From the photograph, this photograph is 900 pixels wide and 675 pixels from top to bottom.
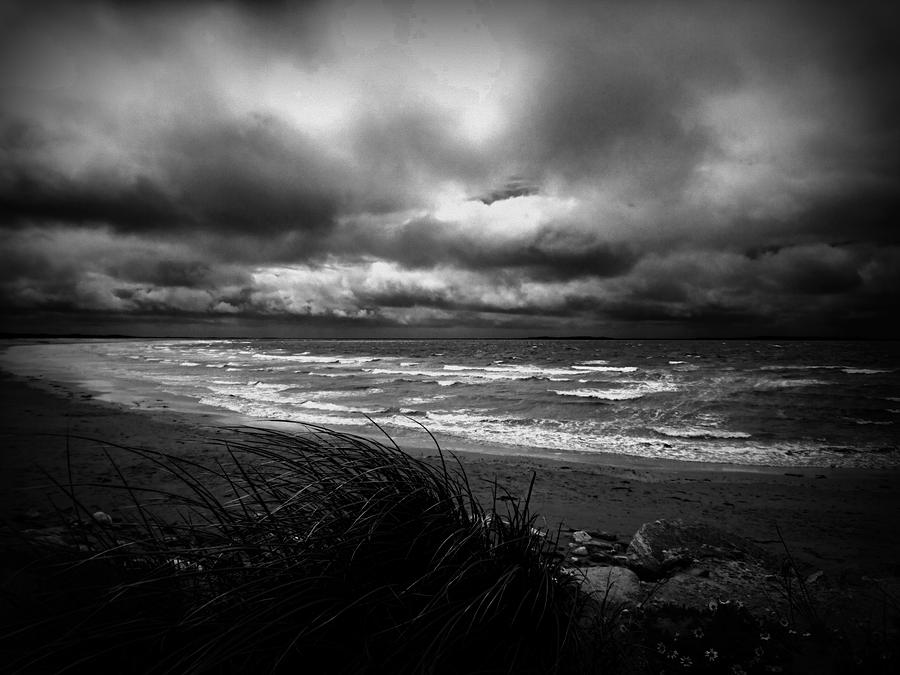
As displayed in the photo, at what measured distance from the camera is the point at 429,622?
1940 millimetres

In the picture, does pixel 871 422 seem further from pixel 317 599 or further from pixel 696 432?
pixel 317 599

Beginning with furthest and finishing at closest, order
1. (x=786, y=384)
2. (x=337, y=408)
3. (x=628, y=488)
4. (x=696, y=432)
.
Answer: (x=786, y=384), (x=337, y=408), (x=696, y=432), (x=628, y=488)

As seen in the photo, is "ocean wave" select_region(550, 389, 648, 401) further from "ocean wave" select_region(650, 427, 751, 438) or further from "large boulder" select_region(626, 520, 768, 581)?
"large boulder" select_region(626, 520, 768, 581)

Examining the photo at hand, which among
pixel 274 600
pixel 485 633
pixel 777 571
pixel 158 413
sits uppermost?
pixel 274 600

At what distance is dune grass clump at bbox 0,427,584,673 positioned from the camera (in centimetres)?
172

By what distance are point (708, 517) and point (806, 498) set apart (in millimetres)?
2996

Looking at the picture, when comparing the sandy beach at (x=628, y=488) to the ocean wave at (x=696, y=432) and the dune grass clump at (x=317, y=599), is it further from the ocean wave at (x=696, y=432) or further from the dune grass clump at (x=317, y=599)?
the ocean wave at (x=696, y=432)

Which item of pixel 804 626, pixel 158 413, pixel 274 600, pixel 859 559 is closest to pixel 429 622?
pixel 274 600

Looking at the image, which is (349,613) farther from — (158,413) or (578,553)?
(158,413)

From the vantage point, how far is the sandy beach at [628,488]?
6.21 m

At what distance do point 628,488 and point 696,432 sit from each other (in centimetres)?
770

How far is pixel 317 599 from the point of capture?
187cm

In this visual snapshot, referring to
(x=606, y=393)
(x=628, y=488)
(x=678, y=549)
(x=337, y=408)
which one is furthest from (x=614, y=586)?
(x=606, y=393)

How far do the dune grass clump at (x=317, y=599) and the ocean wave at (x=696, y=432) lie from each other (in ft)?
46.0
